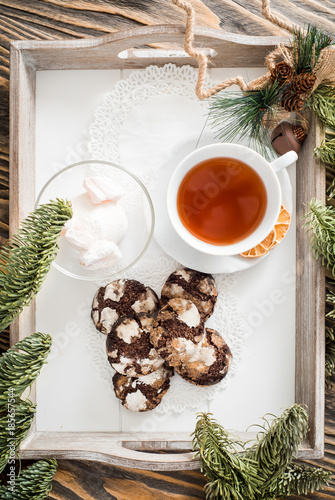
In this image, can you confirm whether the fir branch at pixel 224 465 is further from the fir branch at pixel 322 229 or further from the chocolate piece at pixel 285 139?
the chocolate piece at pixel 285 139

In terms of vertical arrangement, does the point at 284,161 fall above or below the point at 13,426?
above

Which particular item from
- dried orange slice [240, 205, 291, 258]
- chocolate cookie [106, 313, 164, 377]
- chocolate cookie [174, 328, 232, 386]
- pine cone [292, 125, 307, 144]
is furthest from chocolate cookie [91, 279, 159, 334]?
pine cone [292, 125, 307, 144]

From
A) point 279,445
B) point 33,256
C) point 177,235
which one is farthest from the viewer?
point 177,235

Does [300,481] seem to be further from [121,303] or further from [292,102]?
[292,102]

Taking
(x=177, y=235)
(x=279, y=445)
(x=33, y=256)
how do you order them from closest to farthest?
(x=33, y=256), (x=279, y=445), (x=177, y=235)

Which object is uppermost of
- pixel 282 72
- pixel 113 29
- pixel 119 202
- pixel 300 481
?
pixel 113 29

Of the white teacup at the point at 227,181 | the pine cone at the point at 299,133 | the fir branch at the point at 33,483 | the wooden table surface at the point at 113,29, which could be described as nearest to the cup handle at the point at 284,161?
the white teacup at the point at 227,181

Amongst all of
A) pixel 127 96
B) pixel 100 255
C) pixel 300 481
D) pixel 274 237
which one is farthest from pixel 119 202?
pixel 300 481
